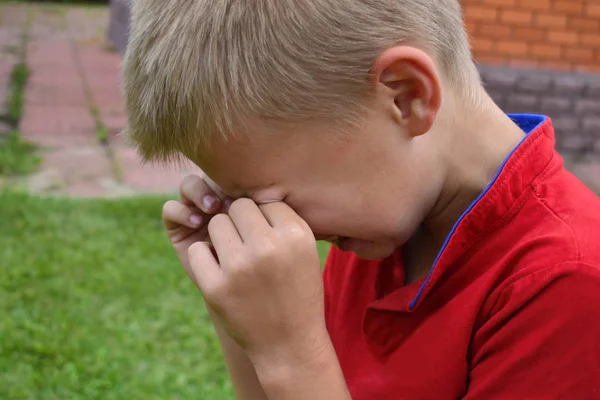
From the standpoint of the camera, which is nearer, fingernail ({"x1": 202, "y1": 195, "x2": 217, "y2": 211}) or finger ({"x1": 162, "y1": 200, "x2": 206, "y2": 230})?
fingernail ({"x1": 202, "y1": 195, "x2": 217, "y2": 211})

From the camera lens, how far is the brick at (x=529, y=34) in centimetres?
495

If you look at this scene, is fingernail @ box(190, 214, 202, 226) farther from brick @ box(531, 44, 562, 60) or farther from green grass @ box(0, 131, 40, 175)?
brick @ box(531, 44, 562, 60)

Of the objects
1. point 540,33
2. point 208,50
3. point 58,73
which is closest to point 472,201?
point 208,50

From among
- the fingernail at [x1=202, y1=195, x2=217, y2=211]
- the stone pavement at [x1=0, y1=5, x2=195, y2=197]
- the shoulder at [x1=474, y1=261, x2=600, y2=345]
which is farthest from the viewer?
the stone pavement at [x1=0, y1=5, x2=195, y2=197]

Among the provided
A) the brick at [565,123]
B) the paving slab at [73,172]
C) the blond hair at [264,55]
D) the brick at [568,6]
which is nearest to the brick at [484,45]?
the brick at [568,6]

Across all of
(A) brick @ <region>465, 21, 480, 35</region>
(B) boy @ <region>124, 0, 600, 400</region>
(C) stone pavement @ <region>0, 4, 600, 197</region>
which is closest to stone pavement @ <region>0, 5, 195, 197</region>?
(C) stone pavement @ <region>0, 4, 600, 197</region>

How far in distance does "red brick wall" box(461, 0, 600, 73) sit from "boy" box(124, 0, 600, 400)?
3.78 metres

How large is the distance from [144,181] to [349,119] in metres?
3.29

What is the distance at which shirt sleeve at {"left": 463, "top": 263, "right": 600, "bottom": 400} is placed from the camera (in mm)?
1057

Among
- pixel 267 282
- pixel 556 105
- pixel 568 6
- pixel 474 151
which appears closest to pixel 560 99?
pixel 556 105

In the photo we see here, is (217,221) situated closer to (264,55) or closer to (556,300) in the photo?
(264,55)

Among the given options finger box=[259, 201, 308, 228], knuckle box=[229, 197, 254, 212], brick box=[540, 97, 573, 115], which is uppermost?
finger box=[259, 201, 308, 228]

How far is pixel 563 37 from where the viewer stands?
199 inches

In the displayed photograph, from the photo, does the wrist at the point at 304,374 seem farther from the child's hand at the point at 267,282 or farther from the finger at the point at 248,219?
Answer: the finger at the point at 248,219
